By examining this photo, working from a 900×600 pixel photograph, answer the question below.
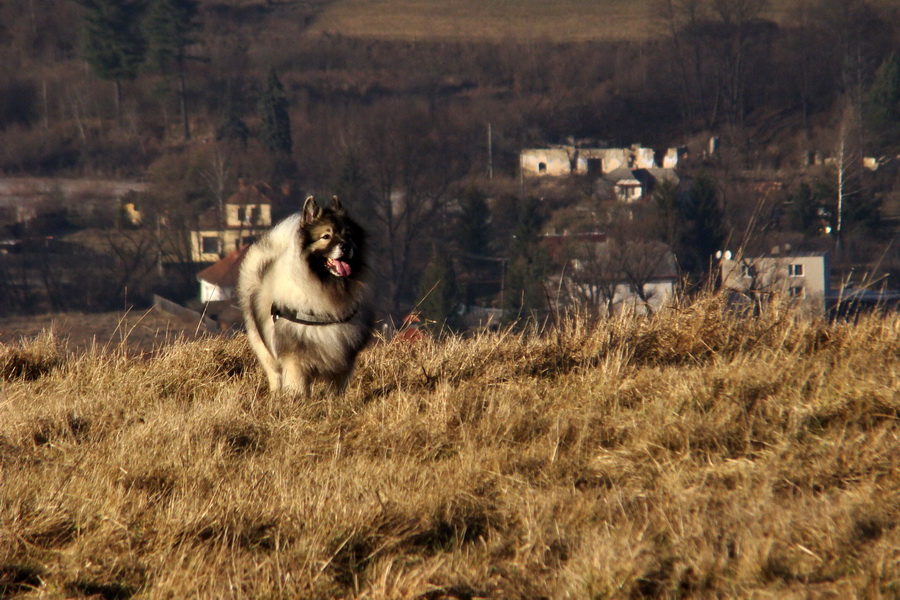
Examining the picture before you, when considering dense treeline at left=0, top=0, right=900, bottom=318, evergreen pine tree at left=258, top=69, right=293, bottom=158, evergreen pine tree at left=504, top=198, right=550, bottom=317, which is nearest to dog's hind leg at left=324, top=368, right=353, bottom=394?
evergreen pine tree at left=504, top=198, right=550, bottom=317

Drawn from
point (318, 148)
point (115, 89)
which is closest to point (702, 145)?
point (318, 148)

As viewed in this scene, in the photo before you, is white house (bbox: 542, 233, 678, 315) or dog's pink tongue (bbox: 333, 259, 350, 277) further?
white house (bbox: 542, 233, 678, 315)

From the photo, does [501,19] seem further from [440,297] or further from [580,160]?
[440,297]

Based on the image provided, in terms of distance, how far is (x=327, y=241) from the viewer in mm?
5066

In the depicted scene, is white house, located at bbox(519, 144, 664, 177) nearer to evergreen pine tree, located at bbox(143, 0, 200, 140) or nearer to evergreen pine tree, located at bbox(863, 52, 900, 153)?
evergreen pine tree, located at bbox(863, 52, 900, 153)

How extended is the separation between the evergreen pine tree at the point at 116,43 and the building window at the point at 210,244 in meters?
40.5

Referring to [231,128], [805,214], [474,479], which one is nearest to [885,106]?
[805,214]

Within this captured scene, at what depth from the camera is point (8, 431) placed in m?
4.29

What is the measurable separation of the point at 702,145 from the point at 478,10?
48203mm

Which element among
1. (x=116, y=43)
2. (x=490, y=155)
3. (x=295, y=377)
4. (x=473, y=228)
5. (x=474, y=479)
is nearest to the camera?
(x=474, y=479)

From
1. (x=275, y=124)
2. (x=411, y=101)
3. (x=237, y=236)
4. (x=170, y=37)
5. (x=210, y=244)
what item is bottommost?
(x=210, y=244)

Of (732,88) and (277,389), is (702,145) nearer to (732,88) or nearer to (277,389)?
(732,88)

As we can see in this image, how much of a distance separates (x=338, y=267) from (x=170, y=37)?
3604 inches

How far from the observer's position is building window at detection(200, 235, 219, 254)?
5428cm
